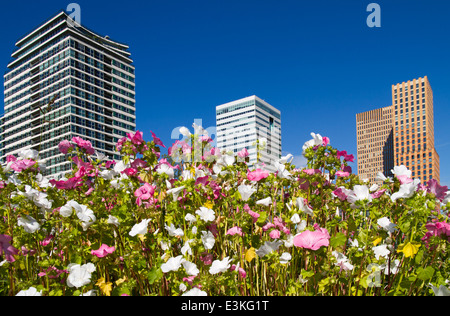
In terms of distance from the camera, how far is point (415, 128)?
340ft

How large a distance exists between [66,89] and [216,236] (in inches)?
2538

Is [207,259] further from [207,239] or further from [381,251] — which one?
[381,251]

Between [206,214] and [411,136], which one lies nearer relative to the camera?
[206,214]

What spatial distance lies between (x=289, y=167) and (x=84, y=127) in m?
61.7

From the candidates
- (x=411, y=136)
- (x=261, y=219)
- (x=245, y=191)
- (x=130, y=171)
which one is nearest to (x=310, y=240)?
(x=261, y=219)

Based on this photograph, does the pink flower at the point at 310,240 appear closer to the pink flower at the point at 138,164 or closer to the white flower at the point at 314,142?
the white flower at the point at 314,142

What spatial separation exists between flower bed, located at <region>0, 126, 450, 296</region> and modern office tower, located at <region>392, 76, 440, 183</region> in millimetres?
108261

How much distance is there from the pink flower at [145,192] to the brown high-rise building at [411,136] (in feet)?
322

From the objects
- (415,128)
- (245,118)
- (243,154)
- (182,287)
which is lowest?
(182,287)

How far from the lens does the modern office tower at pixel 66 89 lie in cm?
5893

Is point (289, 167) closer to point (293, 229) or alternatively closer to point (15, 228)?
point (293, 229)

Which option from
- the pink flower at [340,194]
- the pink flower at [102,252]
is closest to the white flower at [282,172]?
the pink flower at [340,194]

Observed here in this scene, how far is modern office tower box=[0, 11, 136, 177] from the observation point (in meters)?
58.9

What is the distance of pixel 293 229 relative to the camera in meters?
1.58
